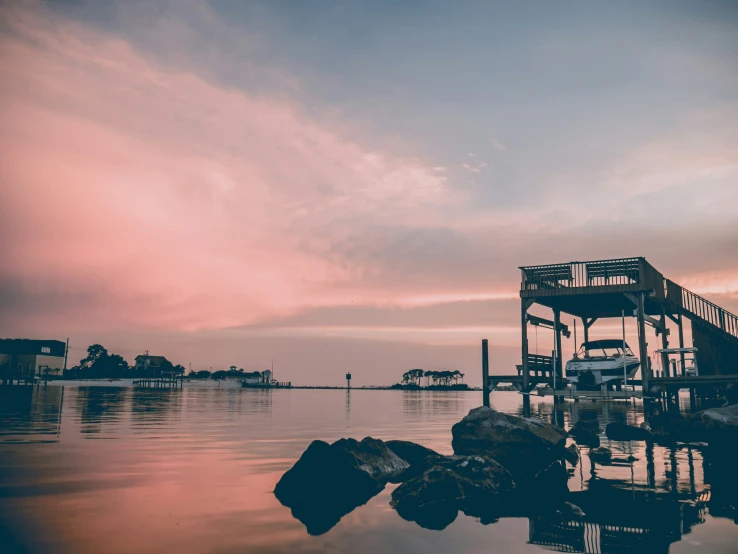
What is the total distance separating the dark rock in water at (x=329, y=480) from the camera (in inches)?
436

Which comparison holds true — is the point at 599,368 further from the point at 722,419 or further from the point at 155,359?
the point at 155,359

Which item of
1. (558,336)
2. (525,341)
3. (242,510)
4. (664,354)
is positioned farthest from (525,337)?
(242,510)

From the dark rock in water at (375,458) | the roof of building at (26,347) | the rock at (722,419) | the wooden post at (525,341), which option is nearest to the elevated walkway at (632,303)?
the wooden post at (525,341)

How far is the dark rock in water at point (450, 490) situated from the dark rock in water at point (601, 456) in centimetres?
494

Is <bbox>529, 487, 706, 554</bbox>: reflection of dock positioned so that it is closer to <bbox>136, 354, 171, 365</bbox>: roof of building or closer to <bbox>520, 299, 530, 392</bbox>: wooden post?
<bbox>520, 299, 530, 392</bbox>: wooden post

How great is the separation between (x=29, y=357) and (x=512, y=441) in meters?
135

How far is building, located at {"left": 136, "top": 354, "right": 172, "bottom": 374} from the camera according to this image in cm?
18688

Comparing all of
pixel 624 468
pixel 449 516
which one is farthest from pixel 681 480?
pixel 449 516

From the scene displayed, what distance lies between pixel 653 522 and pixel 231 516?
7.05 metres

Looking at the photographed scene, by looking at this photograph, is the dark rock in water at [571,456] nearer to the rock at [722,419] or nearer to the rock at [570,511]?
the rock at [570,511]

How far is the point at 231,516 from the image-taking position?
9.75 metres

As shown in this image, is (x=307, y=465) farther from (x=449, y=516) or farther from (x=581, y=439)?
(x=581, y=439)

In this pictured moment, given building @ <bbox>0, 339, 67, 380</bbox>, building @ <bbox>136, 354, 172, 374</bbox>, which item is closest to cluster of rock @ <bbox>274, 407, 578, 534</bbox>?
building @ <bbox>0, 339, 67, 380</bbox>

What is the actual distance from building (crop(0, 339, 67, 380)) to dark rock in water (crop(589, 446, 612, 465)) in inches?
4703
